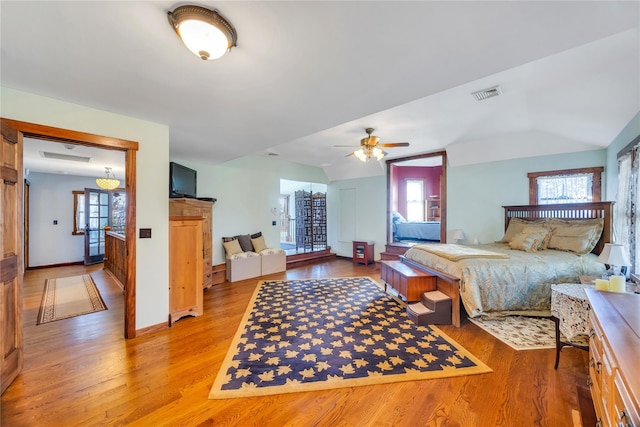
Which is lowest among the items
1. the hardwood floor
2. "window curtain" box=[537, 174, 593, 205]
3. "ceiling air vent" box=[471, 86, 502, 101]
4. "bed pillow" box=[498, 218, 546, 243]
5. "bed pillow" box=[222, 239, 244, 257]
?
the hardwood floor

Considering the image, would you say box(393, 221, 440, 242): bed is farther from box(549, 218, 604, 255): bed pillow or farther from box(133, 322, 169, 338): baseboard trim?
box(133, 322, 169, 338): baseboard trim

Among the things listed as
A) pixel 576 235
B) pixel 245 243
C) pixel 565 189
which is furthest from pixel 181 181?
pixel 565 189

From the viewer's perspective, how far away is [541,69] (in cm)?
261

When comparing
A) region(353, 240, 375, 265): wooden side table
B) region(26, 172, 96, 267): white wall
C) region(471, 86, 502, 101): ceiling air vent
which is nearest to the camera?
region(471, 86, 502, 101): ceiling air vent

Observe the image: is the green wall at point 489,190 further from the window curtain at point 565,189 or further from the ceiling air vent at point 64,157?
the ceiling air vent at point 64,157

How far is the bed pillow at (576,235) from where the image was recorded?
3600 mm

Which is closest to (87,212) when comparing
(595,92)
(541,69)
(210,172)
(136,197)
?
(210,172)

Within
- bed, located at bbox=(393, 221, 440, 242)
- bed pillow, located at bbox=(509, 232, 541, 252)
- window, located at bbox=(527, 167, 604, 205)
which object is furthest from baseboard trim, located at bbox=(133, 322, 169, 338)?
window, located at bbox=(527, 167, 604, 205)

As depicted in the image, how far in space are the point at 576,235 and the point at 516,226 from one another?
80cm

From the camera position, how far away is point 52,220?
6.47 meters

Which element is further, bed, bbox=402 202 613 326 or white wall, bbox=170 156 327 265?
white wall, bbox=170 156 327 265

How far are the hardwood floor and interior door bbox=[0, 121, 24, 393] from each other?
21 cm

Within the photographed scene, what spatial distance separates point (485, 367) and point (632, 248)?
2.30m

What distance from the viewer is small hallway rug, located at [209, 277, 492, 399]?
6.74 feet
